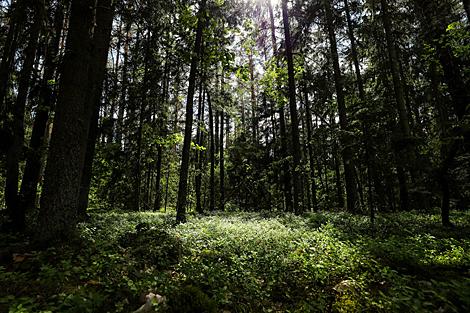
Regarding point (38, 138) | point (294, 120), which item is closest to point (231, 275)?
point (38, 138)

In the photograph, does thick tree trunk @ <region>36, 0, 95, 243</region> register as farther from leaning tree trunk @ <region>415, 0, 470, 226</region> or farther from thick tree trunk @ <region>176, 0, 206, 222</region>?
leaning tree trunk @ <region>415, 0, 470, 226</region>

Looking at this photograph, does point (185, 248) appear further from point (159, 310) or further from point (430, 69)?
point (430, 69)

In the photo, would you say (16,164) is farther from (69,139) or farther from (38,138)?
(69,139)

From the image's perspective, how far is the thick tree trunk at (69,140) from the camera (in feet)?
14.7

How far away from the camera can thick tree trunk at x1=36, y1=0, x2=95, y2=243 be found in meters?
4.47

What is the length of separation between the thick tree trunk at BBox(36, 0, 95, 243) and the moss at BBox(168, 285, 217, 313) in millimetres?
3087

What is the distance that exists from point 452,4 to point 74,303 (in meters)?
15.1

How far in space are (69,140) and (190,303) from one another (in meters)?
4.20

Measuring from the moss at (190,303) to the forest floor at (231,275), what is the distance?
0.04ft

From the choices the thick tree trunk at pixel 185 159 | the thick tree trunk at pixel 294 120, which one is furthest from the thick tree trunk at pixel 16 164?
the thick tree trunk at pixel 294 120

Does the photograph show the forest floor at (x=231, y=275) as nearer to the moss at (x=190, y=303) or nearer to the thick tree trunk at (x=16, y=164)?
the moss at (x=190, y=303)

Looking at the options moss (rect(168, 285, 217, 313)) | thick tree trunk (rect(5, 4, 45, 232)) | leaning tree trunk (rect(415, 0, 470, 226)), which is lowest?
moss (rect(168, 285, 217, 313))

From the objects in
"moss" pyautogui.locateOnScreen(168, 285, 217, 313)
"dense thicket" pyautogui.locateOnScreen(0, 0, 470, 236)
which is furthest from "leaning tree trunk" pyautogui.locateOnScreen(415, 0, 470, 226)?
"moss" pyautogui.locateOnScreen(168, 285, 217, 313)

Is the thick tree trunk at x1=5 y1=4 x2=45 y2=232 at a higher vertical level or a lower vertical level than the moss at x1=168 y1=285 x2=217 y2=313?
higher
